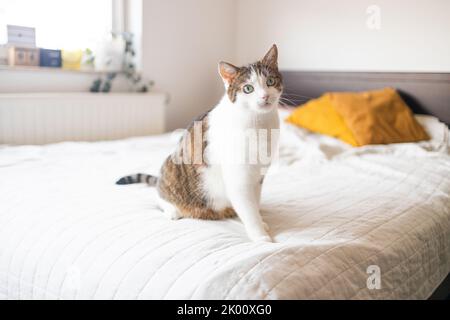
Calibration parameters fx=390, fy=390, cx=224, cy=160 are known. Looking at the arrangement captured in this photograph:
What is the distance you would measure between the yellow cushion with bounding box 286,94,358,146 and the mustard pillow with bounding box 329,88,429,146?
0.04 metres

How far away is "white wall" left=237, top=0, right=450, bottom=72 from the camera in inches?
92.4

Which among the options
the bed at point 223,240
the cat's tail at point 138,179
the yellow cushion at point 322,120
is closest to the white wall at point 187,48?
the yellow cushion at point 322,120

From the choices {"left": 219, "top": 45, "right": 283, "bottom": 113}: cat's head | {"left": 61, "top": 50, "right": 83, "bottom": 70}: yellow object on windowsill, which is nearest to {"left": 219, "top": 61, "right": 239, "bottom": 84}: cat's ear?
{"left": 219, "top": 45, "right": 283, "bottom": 113}: cat's head

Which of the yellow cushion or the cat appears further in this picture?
the yellow cushion

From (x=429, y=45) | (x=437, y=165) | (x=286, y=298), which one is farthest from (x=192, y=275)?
(x=429, y=45)

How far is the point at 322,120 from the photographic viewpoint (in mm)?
2441

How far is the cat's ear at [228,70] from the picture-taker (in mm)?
1086

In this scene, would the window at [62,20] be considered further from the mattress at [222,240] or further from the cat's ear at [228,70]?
the cat's ear at [228,70]

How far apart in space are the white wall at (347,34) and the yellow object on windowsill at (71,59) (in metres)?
1.39

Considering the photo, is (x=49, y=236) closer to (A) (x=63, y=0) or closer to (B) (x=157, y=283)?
(B) (x=157, y=283)

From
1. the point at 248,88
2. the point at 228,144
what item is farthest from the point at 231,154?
the point at 248,88

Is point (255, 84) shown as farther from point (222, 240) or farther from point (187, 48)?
point (187, 48)

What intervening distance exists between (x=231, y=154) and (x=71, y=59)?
6.15 ft

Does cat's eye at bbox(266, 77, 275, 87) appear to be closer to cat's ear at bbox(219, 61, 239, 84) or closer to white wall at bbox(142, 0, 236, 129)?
cat's ear at bbox(219, 61, 239, 84)
